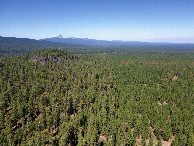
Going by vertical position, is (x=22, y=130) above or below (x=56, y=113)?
below

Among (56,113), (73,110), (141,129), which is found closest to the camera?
(141,129)

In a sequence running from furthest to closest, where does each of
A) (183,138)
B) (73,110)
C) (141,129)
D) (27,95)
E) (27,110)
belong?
1. (27,95)
2. (73,110)
3. (27,110)
4. (141,129)
5. (183,138)

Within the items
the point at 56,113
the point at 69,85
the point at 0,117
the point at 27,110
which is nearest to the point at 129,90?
the point at 69,85

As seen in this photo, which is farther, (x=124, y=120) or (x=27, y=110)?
(x=27, y=110)

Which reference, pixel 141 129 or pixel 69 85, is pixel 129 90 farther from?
pixel 69 85

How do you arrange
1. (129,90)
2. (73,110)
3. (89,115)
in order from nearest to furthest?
(89,115), (73,110), (129,90)

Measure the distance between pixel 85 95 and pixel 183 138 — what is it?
50.4 meters

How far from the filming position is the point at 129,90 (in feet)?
272

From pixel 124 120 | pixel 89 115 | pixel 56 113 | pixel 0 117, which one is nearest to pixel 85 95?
pixel 89 115

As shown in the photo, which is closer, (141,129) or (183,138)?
(183,138)

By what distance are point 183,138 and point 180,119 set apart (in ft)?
44.9

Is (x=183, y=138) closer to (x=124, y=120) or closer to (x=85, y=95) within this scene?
(x=124, y=120)

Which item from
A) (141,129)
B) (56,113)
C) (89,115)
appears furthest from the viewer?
(89,115)

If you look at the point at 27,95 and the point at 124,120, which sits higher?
the point at 27,95
